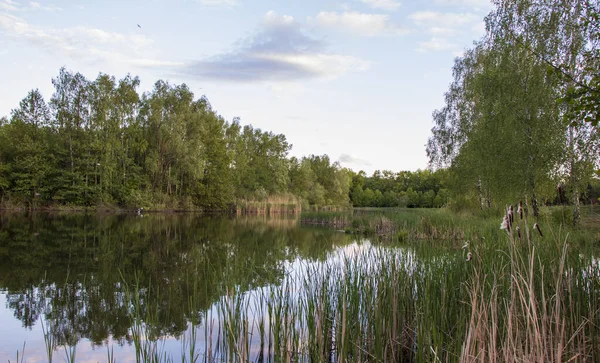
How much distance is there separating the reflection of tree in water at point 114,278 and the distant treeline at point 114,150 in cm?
2054

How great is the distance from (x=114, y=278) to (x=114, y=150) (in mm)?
31456

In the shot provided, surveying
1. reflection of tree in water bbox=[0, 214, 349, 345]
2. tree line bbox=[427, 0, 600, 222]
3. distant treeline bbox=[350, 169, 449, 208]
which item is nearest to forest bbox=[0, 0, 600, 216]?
tree line bbox=[427, 0, 600, 222]

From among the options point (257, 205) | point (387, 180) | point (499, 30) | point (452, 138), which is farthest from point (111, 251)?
point (387, 180)

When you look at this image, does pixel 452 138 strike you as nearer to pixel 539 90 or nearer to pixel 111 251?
pixel 539 90

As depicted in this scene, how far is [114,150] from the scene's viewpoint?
36.2 metres

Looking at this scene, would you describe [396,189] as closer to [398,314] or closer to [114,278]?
[114,278]

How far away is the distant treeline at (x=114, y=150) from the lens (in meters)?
32.8

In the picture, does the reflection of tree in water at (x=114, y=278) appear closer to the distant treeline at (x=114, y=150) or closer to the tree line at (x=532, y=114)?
the tree line at (x=532, y=114)

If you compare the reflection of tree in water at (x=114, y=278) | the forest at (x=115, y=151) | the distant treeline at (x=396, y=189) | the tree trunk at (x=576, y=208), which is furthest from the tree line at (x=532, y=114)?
the distant treeline at (x=396, y=189)

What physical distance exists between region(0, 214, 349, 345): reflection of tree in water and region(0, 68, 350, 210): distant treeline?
67.4 feet

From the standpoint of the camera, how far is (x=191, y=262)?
33.2ft

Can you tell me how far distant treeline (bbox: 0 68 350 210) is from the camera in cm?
3278

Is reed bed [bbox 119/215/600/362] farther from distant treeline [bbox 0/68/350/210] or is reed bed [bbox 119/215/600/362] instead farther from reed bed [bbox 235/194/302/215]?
reed bed [bbox 235/194/302/215]

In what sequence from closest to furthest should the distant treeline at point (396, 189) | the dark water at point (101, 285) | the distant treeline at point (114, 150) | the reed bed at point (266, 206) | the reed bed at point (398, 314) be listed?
the reed bed at point (398, 314)
the dark water at point (101, 285)
the distant treeline at point (114, 150)
the reed bed at point (266, 206)
the distant treeline at point (396, 189)
